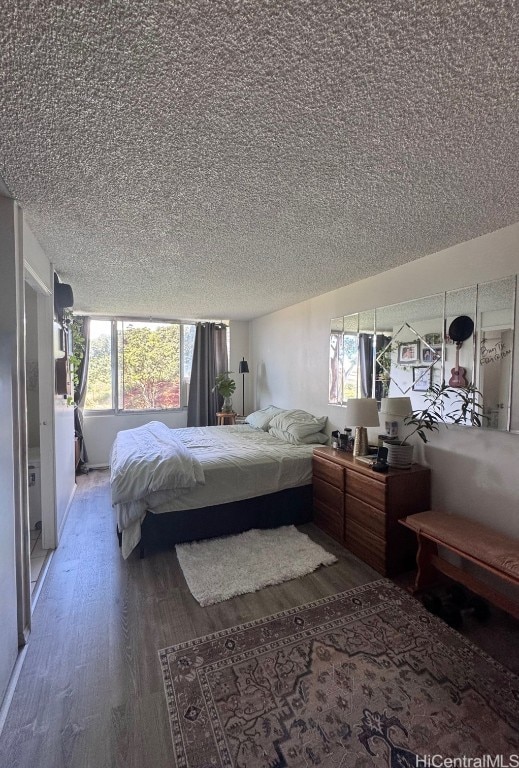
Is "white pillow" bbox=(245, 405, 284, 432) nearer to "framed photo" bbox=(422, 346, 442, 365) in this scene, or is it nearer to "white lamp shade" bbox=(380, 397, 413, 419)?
"white lamp shade" bbox=(380, 397, 413, 419)

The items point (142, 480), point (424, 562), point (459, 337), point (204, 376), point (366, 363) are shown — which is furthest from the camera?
point (204, 376)

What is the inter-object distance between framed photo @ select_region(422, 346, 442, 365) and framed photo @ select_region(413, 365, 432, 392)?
63 millimetres

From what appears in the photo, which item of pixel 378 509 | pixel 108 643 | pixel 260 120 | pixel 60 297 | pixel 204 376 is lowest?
pixel 108 643

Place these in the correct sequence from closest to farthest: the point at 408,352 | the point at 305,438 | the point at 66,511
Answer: the point at 408,352
the point at 66,511
the point at 305,438

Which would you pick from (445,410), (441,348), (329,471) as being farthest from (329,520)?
(441,348)

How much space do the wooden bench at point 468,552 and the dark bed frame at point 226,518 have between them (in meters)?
1.10

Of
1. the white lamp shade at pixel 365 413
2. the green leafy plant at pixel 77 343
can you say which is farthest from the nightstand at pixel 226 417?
the white lamp shade at pixel 365 413

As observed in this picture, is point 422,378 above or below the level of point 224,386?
above

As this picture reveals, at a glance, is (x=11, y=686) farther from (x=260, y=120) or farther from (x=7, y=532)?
(x=260, y=120)

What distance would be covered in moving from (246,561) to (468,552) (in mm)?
1508

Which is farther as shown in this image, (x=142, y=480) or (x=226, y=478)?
(x=226, y=478)

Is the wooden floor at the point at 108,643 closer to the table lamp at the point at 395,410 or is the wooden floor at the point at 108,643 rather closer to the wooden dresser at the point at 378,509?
the wooden dresser at the point at 378,509

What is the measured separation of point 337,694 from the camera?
1.46m

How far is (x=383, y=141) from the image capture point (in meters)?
1.28
